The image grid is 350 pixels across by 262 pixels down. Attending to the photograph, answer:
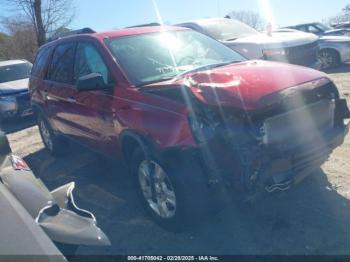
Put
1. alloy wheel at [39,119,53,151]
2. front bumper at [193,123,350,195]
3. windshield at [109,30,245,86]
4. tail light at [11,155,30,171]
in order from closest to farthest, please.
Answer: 1. front bumper at [193,123,350,195]
2. tail light at [11,155,30,171]
3. windshield at [109,30,245,86]
4. alloy wheel at [39,119,53,151]

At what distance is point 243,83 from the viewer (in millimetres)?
3104

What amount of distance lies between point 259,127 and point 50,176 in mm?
3795

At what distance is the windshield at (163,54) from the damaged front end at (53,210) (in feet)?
4.47

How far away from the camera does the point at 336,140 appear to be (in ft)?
11.0

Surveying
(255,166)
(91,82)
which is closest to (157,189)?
(255,166)

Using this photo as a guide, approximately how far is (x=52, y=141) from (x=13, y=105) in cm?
404

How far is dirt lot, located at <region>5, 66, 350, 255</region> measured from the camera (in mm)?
3150

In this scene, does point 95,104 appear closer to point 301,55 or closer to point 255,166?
point 255,166

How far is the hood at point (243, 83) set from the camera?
2.92 m

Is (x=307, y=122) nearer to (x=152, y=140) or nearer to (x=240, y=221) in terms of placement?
(x=240, y=221)

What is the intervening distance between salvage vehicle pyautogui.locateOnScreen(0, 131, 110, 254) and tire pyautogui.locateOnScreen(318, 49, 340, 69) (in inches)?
408

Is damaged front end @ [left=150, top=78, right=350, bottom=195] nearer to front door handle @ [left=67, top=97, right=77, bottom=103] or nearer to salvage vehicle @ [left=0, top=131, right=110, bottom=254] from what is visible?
salvage vehicle @ [left=0, top=131, right=110, bottom=254]

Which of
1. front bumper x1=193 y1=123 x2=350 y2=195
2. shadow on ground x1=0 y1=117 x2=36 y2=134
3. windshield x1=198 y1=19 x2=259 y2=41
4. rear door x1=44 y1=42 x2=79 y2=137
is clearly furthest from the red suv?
shadow on ground x1=0 y1=117 x2=36 y2=134

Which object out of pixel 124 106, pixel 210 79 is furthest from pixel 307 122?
pixel 124 106
